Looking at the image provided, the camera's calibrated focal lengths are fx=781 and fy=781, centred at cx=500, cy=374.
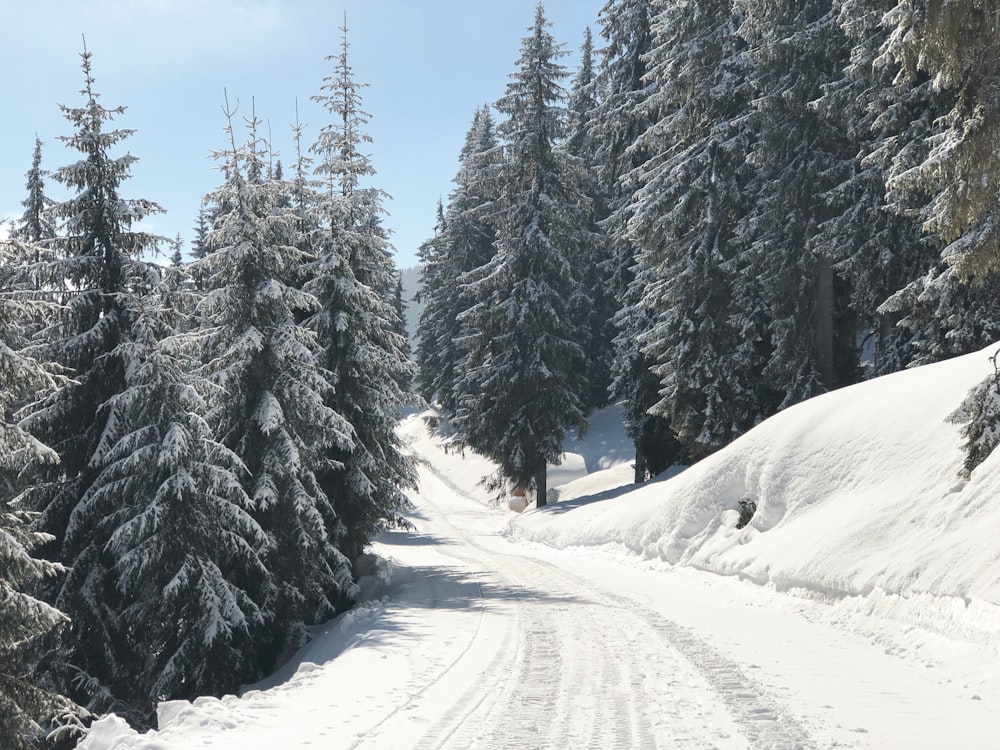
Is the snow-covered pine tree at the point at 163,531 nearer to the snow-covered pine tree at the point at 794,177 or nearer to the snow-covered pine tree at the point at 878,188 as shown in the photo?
the snow-covered pine tree at the point at 878,188

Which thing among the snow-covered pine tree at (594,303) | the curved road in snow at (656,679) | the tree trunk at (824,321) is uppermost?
the snow-covered pine tree at (594,303)

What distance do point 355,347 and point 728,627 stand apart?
11.5m

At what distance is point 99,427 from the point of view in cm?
1469

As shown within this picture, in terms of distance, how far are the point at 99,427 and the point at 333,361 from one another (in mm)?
6059

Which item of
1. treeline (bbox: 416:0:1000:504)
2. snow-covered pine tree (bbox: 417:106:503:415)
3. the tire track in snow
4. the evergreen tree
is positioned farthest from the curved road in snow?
snow-covered pine tree (bbox: 417:106:503:415)

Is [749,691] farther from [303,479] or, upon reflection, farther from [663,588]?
[303,479]

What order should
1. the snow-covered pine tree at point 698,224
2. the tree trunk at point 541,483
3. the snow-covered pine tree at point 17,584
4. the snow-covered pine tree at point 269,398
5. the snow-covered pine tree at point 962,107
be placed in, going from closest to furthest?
the snow-covered pine tree at point 962,107 < the snow-covered pine tree at point 17,584 < the snow-covered pine tree at point 269,398 < the snow-covered pine tree at point 698,224 < the tree trunk at point 541,483

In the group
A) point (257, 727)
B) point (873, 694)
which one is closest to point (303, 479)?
point (257, 727)

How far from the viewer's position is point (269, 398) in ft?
52.6

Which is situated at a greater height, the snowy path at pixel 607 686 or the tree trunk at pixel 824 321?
the tree trunk at pixel 824 321

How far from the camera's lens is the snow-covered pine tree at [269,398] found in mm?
15812

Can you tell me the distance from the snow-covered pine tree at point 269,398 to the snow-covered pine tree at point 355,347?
5.69 feet

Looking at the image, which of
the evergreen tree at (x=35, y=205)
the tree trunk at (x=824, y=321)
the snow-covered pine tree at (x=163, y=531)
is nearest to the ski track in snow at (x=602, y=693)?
the snow-covered pine tree at (x=163, y=531)

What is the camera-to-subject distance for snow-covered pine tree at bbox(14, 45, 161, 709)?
1390 cm
